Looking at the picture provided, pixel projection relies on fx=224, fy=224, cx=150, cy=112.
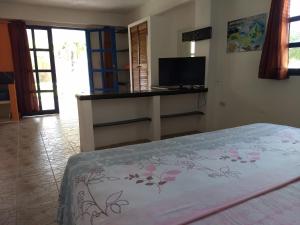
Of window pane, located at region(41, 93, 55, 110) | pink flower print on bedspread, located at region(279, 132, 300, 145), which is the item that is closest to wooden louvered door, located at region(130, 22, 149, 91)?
window pane, located at region(41, 93, 55, 110)

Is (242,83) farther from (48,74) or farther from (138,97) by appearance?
(48,74)

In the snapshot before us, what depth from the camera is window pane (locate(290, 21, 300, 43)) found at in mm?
2648

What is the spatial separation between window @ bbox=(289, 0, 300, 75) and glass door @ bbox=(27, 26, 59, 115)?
16.9 ft

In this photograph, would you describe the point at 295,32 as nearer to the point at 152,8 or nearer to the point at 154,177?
the point at 154,177

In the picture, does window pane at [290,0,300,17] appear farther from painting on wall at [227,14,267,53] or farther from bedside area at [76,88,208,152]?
bedside area at [76,88,208,152]

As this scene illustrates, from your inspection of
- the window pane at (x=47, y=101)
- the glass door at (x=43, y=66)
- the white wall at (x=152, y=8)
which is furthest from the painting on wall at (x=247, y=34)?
the window pane at (x=47, y=101)

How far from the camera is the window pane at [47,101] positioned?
582 cm

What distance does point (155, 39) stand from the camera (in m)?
4.55

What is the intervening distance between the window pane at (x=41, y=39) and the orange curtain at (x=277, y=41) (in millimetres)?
5002

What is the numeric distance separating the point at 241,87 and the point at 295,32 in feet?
3.28

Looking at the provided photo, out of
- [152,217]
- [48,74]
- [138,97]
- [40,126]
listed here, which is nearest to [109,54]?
[48,74]

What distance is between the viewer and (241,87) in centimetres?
342

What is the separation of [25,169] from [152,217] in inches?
95.9

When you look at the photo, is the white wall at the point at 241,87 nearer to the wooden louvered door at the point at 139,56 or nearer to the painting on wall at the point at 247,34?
the painting on wall at the point at 247,34
